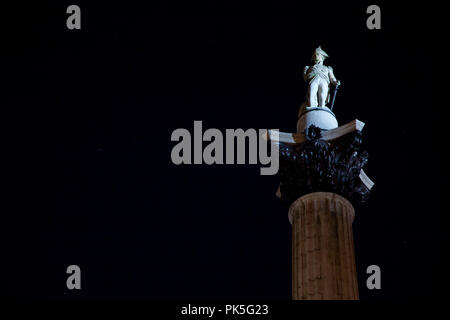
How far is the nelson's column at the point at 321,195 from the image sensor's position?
1727 centimetres

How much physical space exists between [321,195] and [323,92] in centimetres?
414

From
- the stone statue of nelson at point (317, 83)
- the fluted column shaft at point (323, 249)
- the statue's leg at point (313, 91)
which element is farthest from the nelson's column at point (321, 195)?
the stone statue of nelson at point (317, 83)

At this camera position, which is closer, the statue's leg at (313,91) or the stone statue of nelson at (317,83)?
the statue's leg at (313,91)

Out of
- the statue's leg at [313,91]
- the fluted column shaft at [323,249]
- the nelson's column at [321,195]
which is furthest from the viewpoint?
the statue's leg at [313,91]

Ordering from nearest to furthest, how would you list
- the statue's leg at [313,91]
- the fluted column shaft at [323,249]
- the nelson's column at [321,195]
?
the fluted column shaft at [323,249] < the nelson's column at [321,195] < the statue's leg at [313,91]

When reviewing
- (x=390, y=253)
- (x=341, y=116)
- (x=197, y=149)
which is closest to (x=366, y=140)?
(x=341, y=116)

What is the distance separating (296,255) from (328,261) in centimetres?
94

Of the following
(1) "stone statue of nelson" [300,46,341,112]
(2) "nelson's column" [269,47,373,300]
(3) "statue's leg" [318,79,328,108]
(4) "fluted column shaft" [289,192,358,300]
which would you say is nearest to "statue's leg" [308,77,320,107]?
(1) "stone statue of nelson" [300,46,341,112]

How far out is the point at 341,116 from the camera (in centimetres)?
4003

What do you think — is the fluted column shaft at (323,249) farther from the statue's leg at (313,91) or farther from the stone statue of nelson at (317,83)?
the stone statue of nelson at (317,83)

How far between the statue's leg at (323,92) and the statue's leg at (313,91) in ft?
0.39

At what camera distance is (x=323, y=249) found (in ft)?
57.7

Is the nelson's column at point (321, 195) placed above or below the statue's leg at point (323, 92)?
below
